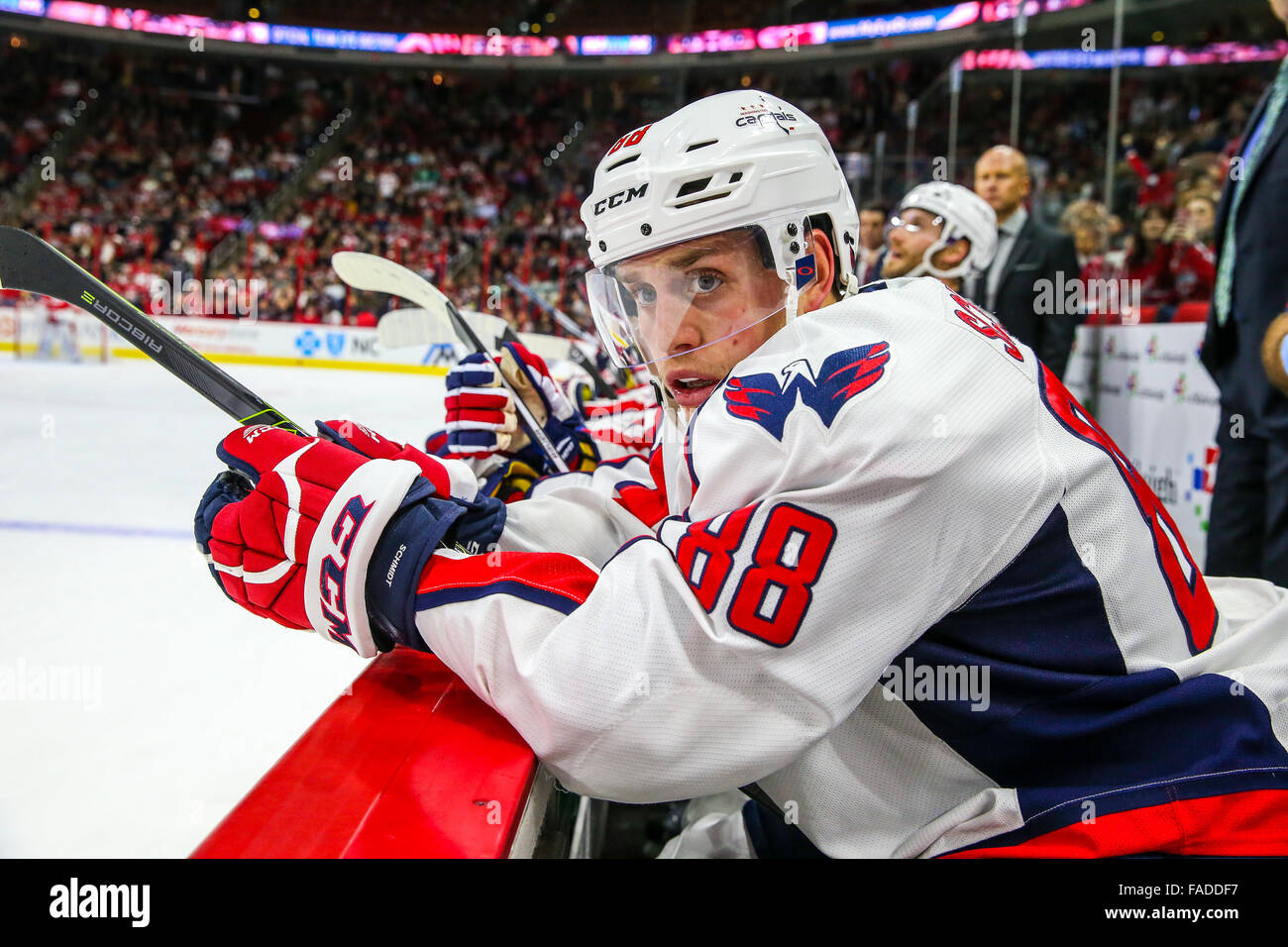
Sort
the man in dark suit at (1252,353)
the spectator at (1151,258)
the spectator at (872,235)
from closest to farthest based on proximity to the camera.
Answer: the man in dark suit at (1252,353)
the spectator at (1151,258)
the spectator at (872,235)

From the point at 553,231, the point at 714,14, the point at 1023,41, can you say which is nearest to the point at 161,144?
the point at 553,231

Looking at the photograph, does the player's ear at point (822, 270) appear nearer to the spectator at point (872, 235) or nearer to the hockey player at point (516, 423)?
the hockey player at point (516, 423)

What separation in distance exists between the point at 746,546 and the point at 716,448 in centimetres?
10

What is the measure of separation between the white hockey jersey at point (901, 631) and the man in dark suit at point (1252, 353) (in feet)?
4.19

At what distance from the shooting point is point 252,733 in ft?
4.84

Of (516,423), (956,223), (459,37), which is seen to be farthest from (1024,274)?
(459,37)

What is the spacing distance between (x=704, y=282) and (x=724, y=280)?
0.02 metres

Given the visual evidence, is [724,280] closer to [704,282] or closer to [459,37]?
[704,282]

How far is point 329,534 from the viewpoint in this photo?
79 cm

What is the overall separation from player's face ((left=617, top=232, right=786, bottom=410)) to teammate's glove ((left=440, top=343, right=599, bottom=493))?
67 centimetres

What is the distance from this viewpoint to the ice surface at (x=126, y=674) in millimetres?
1198

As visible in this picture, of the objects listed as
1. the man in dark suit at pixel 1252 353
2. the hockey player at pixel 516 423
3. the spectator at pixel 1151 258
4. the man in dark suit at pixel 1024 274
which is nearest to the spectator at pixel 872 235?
the man in dark suit at pixel 1024 274

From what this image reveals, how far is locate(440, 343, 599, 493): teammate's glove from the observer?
1.63m

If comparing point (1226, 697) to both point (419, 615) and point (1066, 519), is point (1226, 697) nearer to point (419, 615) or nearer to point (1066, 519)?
point (1066, 519)
